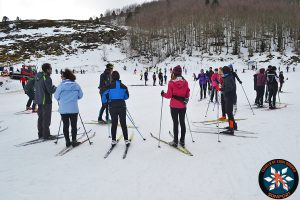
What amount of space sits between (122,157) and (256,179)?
2.67 meters

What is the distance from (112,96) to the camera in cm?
616

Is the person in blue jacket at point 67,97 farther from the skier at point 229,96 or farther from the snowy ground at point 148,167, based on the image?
the skier at point 229,96

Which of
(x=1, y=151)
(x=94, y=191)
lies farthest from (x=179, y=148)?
(x=1, y=151)

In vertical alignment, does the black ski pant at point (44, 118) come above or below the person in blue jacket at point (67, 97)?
below

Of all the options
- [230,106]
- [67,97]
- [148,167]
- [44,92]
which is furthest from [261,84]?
[44,92]

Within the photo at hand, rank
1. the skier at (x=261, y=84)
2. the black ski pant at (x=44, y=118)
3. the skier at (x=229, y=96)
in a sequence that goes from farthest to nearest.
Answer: the skier at (x=261, y=84) < the skier at (x=229, y=96) < the black ski pant at (x=44, y=118)

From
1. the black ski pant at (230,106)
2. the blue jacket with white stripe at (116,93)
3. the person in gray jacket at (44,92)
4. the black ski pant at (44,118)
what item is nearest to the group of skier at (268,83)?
the black ski pant at (230,106)
